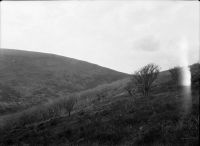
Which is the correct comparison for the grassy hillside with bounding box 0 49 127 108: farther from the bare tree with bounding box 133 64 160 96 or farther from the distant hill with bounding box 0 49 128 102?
the bare tree with bounding box 133 64 160 96

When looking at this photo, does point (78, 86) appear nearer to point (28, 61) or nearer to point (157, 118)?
point (28, 61)

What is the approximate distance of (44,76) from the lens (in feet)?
289

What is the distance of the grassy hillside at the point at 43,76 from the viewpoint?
70125 millimetres

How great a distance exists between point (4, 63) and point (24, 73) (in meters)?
10.5

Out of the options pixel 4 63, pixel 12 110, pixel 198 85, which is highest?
pixel 4 63

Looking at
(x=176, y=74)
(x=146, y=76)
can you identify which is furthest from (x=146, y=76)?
(x=176, y=74)

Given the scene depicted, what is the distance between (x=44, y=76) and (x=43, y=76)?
32cm

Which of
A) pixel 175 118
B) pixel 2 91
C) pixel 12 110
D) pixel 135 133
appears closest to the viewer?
pixel 135 133

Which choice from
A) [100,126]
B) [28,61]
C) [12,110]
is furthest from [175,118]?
[28,61]

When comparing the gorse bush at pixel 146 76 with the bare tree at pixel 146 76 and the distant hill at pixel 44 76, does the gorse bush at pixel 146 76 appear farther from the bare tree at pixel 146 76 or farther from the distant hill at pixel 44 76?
the distant hill at pixel 44 76

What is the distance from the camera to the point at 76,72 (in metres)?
98.9

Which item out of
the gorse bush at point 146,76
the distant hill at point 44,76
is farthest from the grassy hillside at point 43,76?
the gorse bush at point 146,76

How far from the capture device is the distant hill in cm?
7169

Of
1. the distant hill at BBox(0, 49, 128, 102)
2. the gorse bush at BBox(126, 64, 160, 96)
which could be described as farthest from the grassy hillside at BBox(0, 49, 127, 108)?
the gorse bush at BBox(126, 64, 160, 96)
